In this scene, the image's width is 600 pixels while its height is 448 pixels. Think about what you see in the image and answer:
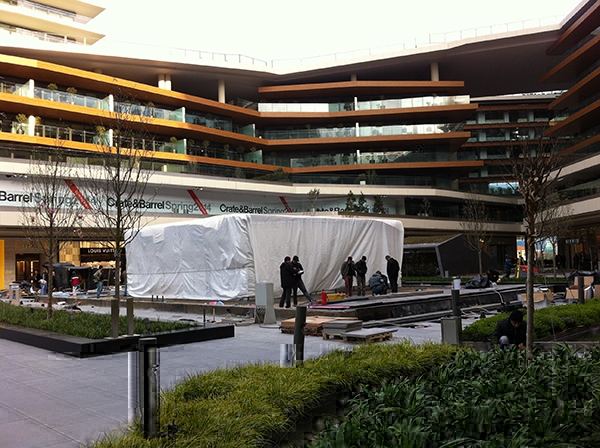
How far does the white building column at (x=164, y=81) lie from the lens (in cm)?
5203

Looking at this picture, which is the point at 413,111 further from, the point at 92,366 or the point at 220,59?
the point at 92,366

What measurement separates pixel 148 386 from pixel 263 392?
5.13ft

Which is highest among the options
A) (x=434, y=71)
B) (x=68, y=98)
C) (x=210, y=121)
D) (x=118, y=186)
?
(x=434, y=71)

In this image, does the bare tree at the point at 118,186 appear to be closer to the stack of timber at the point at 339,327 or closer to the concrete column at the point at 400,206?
the stack of timber at the point at 339,327

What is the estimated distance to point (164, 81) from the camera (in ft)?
172

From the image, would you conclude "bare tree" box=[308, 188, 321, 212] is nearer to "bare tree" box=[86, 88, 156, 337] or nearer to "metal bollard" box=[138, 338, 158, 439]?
"bare tree" box=[86, 88, 156, 337]

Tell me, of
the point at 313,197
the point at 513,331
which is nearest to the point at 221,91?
the point at 313,197

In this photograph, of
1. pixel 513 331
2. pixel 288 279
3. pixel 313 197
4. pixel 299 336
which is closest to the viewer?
pixel 299 336

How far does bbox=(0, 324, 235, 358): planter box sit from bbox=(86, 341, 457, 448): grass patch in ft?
15.1

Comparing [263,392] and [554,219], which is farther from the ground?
[554,219]

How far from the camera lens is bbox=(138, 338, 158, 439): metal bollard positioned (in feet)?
13.5

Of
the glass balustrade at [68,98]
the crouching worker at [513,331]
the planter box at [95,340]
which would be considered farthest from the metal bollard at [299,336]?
the glass balustrade at [68,98]

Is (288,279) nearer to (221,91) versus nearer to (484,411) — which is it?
(484,411)

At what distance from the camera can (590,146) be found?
135 feet
